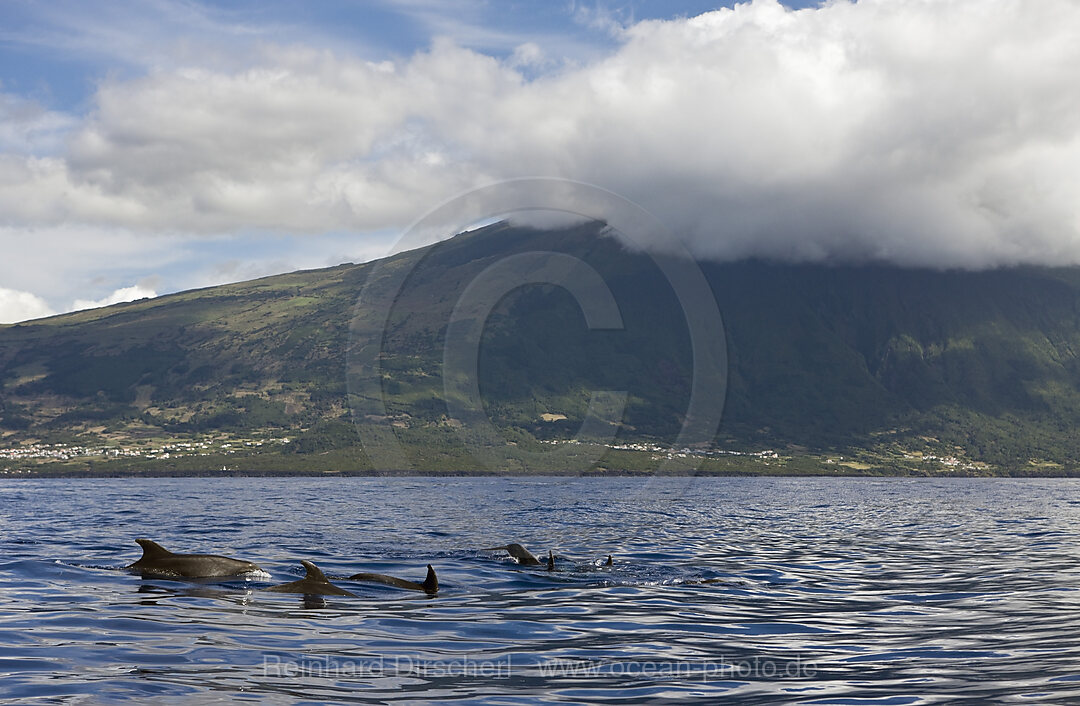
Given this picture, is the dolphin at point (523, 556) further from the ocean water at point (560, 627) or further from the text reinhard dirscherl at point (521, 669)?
the text reinhard dirscherl at point (521, 669)

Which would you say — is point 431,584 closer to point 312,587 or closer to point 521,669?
point 312,587

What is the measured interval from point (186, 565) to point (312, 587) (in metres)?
4.65

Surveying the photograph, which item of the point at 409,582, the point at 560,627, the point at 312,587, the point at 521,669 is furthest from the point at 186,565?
the point at 521,669

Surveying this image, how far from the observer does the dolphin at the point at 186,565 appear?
27.2 meters

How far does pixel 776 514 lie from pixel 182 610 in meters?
65.8

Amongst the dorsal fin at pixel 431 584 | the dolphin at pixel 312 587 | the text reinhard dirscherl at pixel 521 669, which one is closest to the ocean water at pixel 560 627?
the text reinhard dirscherl at pixel 521 669

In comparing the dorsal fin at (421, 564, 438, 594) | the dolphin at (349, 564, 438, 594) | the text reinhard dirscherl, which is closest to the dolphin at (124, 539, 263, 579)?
the dolphin at (349, 564, 438, 594)

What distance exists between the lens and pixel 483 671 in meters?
16.2

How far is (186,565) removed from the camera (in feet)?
90.1

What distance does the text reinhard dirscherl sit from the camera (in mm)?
A: 15867

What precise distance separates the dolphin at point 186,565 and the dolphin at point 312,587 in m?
2.24

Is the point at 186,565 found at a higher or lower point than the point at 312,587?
higher

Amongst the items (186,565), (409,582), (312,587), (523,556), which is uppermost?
(186,565)

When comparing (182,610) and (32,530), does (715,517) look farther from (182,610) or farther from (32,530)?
(182,610)
